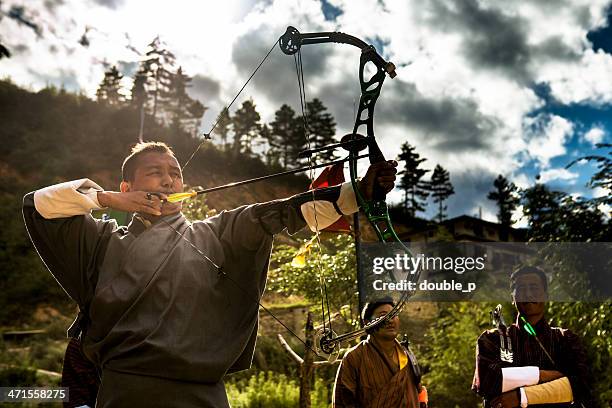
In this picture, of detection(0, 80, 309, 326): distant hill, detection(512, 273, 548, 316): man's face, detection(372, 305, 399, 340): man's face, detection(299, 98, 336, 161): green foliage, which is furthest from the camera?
detection(299, 98, 336, 161): green foliage

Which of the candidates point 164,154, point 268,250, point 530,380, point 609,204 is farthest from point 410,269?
point 609,204

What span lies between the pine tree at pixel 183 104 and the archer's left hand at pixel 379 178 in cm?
3507

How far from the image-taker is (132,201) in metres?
2.03

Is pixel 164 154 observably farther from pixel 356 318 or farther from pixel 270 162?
pixel 270 162

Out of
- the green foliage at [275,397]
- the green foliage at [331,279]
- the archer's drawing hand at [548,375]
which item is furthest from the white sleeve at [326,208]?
the green foliage at [275,397]

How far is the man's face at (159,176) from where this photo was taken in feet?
7.34

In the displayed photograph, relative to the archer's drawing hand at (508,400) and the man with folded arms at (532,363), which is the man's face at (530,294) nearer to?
the man with folded arms at (532,363)

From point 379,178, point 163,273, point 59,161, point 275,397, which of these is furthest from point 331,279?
point 59,161

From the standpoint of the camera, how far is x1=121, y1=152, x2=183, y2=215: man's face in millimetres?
2236

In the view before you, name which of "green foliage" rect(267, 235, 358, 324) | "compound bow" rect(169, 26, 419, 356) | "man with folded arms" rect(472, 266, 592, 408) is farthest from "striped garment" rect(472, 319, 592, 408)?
"green foliage" rect(267, 235, 358, 324)

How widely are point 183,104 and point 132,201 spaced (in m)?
37.4

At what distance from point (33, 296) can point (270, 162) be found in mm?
18363

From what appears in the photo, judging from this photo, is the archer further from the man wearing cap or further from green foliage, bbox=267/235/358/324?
green foliage, bbox=267/235/358/324

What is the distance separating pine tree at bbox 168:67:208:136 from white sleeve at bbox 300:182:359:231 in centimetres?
3503
